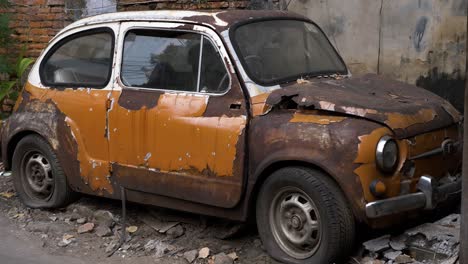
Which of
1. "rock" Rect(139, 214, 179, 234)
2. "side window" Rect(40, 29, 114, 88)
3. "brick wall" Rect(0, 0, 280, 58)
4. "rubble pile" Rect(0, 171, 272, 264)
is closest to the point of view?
"rubble pile" Rect(0, 171, 272, 264)

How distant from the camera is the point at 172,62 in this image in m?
5.77

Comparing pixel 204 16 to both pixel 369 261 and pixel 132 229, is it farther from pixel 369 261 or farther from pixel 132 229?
pixel 369 261

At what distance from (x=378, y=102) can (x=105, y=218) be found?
9.16 feet

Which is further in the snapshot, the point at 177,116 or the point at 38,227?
the point at 38,227

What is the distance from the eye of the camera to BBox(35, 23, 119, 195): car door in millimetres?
6062

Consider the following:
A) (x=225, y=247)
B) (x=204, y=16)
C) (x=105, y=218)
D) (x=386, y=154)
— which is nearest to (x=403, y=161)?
(x=386, y=154)

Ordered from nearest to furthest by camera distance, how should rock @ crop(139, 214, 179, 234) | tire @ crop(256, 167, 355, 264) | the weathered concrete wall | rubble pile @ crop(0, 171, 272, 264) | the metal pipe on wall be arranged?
the metal pipe on wall
tire @ crop(256, 167, 355, 264)
rubble pile @ crop(0, 171, 272, 264)
rock @ crop(139, 214, 179, 234)
the weathered concrete wall

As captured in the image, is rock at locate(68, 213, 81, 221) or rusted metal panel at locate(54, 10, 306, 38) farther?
rock at locate(68, 213, 81, 221)

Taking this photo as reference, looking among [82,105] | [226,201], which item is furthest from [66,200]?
[226,201]

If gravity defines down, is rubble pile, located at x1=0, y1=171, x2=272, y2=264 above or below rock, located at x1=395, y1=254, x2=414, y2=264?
below

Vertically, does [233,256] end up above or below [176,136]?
below

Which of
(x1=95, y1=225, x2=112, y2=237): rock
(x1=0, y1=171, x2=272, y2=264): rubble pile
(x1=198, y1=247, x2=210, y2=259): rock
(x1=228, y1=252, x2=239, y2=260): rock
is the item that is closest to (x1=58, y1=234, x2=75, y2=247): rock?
(x1=0, y1=171, x2=272, y2=264): rubble pile

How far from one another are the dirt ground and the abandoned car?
223 mm

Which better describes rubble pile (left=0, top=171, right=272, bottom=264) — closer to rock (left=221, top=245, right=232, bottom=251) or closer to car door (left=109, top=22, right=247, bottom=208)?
rock (left=221, top=245, right=232, bottom=251)
